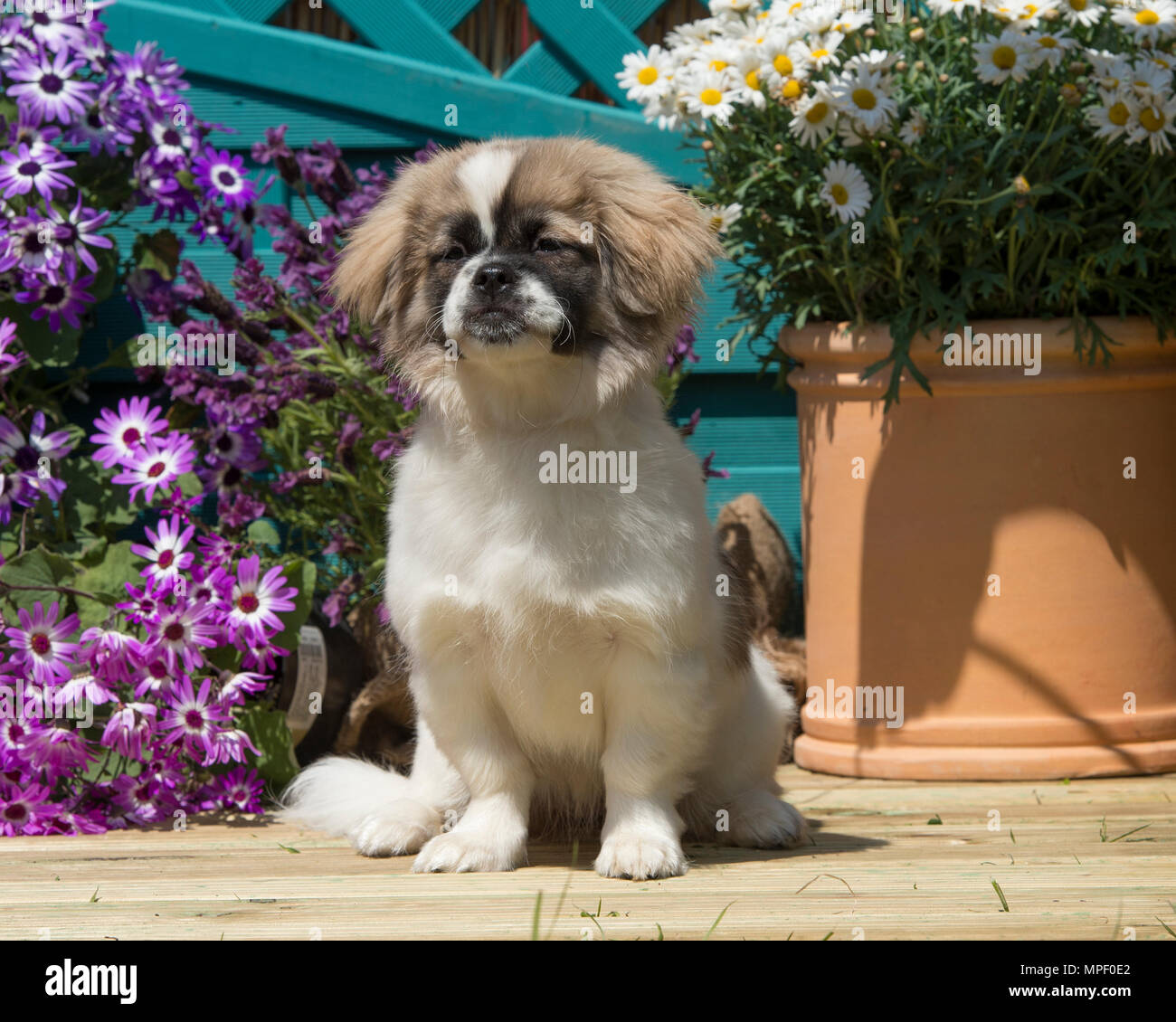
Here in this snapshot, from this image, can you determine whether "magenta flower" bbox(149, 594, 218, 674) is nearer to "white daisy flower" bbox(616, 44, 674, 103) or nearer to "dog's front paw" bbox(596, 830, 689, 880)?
"dog's front paw" bbox(596, 830, 689, 880)

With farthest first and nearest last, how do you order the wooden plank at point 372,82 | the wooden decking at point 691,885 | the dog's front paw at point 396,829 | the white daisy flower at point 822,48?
the wooden plank at point 372,82 < the white daisy flower at point 822,48 < the dog's front paw at point 396,829 < the wooden decking at point 691,885

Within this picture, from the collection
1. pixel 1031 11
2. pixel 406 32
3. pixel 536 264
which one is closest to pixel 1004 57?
pixel 1031 11

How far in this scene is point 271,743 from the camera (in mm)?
3039

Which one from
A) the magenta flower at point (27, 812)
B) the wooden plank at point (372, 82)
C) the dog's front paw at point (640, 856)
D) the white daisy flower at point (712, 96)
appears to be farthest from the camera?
the wooden plank at point (372, 82)

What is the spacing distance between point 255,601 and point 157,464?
434 millimetres

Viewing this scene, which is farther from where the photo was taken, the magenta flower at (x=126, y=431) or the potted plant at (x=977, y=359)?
the magenta flower at (x=126, y=431)

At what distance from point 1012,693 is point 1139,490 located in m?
0.56

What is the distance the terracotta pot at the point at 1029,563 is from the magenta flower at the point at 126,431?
162 cm

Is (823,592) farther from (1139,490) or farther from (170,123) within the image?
(170,123)

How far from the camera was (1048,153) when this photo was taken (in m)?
3.02

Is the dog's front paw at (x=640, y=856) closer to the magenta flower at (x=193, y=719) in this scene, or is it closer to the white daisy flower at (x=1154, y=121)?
the magenta flower at (x=193, y=719)

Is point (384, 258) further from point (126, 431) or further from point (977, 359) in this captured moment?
point (977, 359)

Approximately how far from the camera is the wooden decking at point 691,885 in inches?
73.3

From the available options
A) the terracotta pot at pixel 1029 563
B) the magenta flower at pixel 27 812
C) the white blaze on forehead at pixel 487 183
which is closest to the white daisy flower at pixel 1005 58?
the terracotta pot at pixel 1029 563
